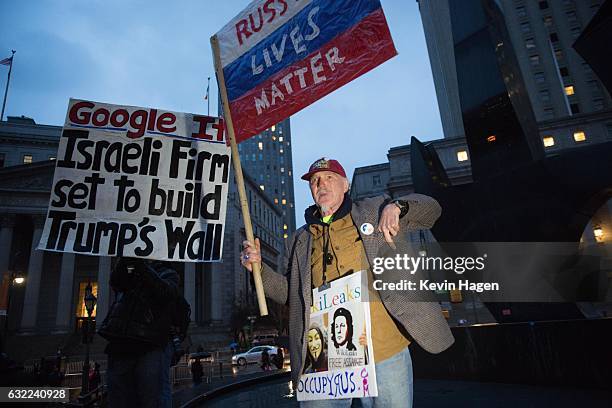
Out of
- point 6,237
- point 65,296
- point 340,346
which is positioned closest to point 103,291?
point 65,296

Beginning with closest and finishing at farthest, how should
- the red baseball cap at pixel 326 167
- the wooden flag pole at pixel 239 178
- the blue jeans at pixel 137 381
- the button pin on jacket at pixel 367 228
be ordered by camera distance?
the button pin on jacket at pixel 367 228 < the red baseball cap at pixel 326 167 < the wooden flag pole at pixel 239 178 < the blue jeans at pixel 137 381

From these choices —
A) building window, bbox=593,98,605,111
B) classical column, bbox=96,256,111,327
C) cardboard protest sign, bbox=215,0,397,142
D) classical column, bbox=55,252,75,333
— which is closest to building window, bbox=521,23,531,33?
building window, bbox=593,98,605,111

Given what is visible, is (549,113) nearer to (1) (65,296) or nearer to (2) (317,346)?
(2) (317,346)

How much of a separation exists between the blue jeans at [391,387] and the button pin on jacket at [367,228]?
80 centimetres

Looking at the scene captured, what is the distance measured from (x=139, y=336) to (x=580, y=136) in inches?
2530

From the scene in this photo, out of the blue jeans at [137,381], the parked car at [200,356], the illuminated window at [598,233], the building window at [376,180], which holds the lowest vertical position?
the parked car at [200,356]

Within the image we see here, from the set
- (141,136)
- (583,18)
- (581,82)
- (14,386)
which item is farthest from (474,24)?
(583,18)

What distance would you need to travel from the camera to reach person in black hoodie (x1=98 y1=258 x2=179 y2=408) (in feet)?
11.9

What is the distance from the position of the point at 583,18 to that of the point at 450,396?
241 ft

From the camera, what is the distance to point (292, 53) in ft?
12.6

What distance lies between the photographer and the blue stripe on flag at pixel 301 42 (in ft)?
12.3

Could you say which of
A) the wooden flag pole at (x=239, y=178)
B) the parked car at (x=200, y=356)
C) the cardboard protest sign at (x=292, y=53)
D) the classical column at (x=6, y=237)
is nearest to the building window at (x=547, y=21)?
the parked car at (x=200, y=356)

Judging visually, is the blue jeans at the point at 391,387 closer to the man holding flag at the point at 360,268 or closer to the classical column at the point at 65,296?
the man holding flag at the point at 360,268

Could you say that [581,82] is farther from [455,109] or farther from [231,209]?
[231,209]
